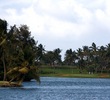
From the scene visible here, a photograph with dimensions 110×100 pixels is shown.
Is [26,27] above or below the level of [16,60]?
above

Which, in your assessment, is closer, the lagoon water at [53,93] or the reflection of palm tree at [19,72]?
the lagoon water at [53,93]

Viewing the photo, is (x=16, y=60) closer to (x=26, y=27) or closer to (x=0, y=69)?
(x=0, y=69)

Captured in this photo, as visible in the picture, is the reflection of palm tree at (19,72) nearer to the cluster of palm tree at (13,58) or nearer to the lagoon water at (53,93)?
the cluster of palm tree at (13,58)

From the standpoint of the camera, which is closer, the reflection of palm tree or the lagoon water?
the lagoon water

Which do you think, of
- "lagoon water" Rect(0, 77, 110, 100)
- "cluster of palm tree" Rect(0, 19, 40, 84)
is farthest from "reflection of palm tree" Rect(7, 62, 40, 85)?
"lagoon water" Rect(0, 77, 110, 100)

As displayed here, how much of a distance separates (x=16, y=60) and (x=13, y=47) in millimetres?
3491

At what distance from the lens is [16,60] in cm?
10969

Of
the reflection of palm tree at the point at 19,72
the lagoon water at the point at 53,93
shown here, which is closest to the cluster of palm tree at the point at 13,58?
the reflection of palm tree at the point at 19,72

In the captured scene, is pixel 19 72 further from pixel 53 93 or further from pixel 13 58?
pixel 53 93

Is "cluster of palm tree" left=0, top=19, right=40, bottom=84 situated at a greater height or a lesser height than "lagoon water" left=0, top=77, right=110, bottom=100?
greater

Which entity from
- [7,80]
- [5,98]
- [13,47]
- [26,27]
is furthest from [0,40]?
[5,98]

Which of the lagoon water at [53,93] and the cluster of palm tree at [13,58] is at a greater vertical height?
the cluster of palm tree at [13,58]

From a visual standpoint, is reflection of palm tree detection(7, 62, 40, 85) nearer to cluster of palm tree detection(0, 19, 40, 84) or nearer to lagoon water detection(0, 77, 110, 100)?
cluster of palm tree detection(0, 19, 40, 84)

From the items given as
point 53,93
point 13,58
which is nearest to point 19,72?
point 13,58
